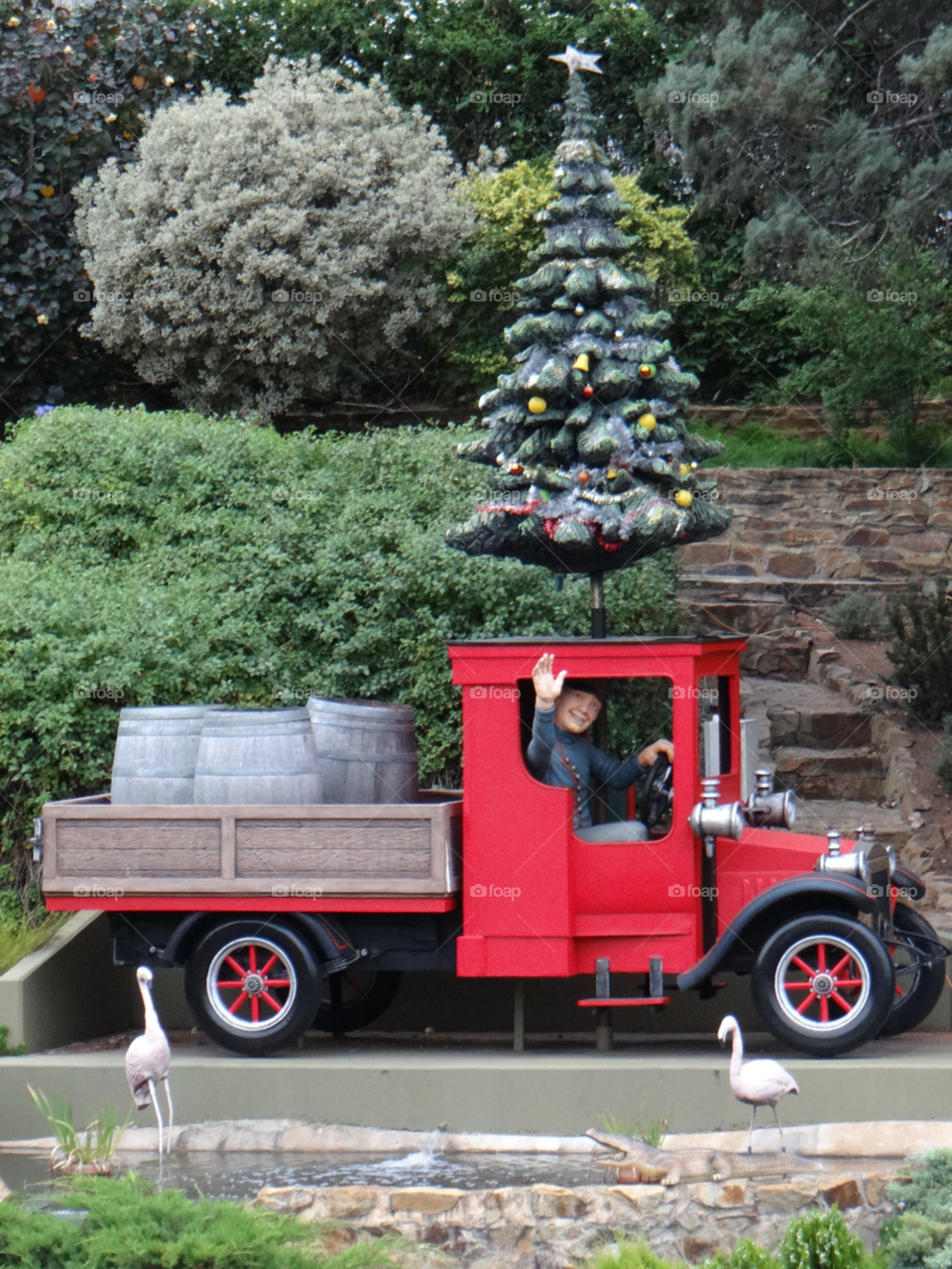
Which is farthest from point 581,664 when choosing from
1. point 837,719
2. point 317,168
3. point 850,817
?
point 317,168

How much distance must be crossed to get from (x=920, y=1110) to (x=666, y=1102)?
1.03 m

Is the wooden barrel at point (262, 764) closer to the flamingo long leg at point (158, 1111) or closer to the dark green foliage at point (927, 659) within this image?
the flamingo long leg at point (158, 1111)

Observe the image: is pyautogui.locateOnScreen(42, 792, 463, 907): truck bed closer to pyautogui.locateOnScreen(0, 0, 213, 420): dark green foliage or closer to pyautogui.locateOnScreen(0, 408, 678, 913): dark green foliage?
pyautogui.locateOnScreen(0, 408, 678, 913): dark green foliage

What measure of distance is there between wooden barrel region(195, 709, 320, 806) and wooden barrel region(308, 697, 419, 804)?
109 millimetres

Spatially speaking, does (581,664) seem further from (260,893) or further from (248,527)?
(248,527)

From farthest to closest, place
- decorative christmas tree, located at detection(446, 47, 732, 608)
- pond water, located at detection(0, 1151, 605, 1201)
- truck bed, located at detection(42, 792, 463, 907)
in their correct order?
decorative christmas tree, located at detection(446, 47, 732, 608)
truck bed, located at detection(42, 792, 463, 907)
pond water, located at detection(0, 1151, 605, 1201)

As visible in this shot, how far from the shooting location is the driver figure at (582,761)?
6.29 meters

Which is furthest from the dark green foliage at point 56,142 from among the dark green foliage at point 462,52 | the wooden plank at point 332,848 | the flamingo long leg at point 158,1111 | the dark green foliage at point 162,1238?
the dark green foliage at point 162,1238

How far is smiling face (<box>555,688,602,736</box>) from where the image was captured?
6.38 metres

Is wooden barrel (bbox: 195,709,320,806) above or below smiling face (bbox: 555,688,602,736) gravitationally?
below

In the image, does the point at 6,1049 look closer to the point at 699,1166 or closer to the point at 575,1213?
the point at 575,1213

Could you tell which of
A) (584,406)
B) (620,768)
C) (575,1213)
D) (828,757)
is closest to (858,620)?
(828,757)

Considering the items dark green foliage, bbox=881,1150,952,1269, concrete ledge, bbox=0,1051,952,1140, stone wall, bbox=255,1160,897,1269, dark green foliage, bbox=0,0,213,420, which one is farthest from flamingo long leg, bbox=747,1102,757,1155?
dark green foliage, bbox=0,0,213,420

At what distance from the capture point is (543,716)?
19.9ft
